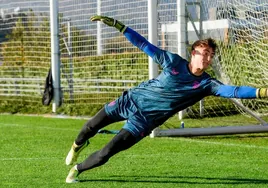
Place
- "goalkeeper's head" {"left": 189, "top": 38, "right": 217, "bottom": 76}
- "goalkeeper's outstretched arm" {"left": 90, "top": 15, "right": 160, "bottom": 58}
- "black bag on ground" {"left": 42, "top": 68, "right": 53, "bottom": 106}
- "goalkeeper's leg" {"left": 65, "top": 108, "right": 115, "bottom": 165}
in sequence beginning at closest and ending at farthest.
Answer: "goalkeeper's head" {"left": 189, "top": 38, "right": 217, "bottom": 76}, "goalkeeper's outstretched arm" {"left": 90, "top": 15, "right": 160, "bottom": 58}, "goalkeeper's leg" {"left": 65, "top": 108, "right": 115, "bottom": 165}, "black bag on ground" {"left": 42, "top": 68, "right": 53, "bottom": 106}

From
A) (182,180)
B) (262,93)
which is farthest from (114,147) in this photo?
(262,93)

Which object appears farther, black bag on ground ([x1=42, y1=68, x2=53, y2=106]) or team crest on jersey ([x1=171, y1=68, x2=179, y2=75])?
black bag on ground ([x1=42, y1=68, x2=53, y2=106])

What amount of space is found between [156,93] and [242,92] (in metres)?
1.05

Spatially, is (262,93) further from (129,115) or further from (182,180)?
(182,180)

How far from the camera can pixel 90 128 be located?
872 cm

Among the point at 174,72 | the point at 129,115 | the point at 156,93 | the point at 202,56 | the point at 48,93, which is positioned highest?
the point at 202,56

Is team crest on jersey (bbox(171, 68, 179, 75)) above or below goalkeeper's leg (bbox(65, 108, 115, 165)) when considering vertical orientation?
above

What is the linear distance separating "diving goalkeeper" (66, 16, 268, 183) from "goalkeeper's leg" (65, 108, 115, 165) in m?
0.01

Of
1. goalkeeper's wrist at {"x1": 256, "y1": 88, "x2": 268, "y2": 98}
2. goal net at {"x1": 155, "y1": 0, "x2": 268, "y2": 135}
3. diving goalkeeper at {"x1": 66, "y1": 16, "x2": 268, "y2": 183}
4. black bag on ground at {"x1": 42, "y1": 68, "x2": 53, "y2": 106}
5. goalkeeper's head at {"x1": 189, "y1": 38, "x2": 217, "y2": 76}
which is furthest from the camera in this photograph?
black bag on ground at {"x1": 42, "y1": 68, "x2": 53, "y2": 106}

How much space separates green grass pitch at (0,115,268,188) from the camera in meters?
8.84

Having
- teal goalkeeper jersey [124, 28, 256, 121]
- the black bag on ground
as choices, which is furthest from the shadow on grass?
the black bag on ground

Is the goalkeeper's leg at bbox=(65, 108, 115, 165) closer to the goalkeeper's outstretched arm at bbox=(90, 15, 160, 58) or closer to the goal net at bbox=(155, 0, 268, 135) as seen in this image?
the goalkeeper's outstretched arm at bbox=(90, 15, 160, 58)

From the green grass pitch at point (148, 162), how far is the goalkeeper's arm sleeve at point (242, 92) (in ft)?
3.75

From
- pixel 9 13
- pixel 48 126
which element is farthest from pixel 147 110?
pixel 9 13
